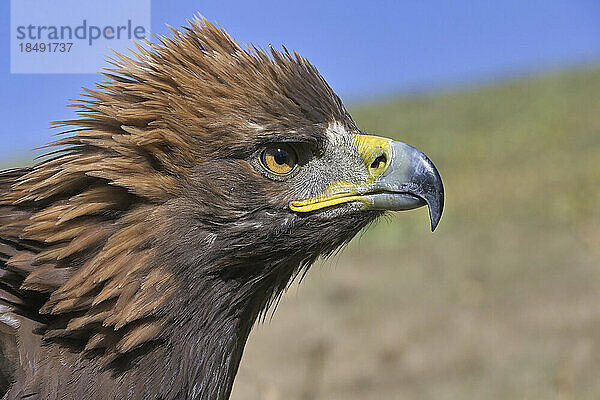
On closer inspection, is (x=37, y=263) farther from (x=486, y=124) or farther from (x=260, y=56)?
(x=486, y=124)

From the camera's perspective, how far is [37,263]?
315 centimetres

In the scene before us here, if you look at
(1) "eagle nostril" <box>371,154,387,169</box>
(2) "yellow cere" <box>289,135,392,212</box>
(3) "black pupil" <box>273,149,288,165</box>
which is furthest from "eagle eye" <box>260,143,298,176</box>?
(1) "eagle nostril" <box>371,154,387,169</box>

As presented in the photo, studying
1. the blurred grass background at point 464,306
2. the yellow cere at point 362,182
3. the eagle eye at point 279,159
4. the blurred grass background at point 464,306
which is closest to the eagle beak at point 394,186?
the yellow cere at point 362,182

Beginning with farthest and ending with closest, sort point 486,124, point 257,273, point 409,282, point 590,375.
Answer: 1. point 486,124
2. point 409,282
3. point 590,375
4. point 257,273

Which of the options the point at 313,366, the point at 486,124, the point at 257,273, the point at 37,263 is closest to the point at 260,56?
the point at 257,273

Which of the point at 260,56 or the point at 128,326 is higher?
the point at 260,56

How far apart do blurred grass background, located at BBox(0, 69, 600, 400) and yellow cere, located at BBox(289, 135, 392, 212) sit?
0.77m

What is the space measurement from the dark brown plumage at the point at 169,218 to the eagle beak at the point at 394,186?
0.6 inches

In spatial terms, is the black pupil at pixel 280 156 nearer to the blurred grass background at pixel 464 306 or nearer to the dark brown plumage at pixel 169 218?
A: the dark brown plumage at pixel 169 218

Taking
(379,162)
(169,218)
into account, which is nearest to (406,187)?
(379,162)

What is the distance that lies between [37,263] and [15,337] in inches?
12.8

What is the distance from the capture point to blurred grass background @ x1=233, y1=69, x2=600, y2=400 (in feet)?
27.8

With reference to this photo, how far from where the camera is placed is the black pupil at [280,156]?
338 centimetres

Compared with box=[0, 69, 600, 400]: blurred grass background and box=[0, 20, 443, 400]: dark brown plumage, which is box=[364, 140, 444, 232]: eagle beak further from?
box=[0, 69, 600, 400]: blurred grass background
